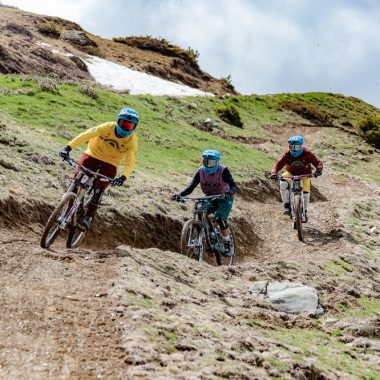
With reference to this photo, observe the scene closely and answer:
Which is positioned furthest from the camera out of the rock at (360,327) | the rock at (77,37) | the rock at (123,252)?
the rock at (77,37)

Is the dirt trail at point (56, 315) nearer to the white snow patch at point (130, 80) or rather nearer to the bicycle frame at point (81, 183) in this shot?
the bicycle frame at point (81, 183)

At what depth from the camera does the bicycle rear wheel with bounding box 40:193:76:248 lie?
927cm

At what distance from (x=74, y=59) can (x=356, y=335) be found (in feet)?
119

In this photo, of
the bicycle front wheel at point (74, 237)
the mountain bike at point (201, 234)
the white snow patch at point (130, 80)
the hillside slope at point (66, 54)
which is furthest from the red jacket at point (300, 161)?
the white snow patch at point (130, 80)

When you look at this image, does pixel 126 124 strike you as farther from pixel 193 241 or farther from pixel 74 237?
pixel 193 241

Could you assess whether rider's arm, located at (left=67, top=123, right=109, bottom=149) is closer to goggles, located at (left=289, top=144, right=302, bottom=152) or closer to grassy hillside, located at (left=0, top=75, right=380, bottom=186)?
grassy hillside, located at (left=0, top=75, right=380, bottom=186)

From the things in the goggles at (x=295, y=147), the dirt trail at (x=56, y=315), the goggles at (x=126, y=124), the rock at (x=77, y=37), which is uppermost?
the rock at (x=77, y=37)

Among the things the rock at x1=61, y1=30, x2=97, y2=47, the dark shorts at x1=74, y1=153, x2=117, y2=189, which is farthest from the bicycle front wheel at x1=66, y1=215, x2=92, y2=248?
the rock at x1=61, y1=30, x2=97, y2=47

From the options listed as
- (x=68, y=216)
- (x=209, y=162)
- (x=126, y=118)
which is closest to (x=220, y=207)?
(x=209, y=162)

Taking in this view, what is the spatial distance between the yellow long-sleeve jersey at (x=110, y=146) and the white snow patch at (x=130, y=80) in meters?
29.2

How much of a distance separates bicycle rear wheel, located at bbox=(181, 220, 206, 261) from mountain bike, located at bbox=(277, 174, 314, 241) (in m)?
5.25

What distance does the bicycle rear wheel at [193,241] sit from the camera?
11.8m

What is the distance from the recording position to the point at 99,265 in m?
8.67

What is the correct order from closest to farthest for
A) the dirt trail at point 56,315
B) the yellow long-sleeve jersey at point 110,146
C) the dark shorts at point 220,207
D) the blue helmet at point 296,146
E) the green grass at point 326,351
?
the dirt trail at point 56,315 → the green grass at point 326,351 → the yellow long-sleeve jersey at point 110,146 → the dark shorts at point 220,207 → the blue helmet at point 296,146
